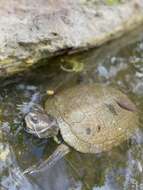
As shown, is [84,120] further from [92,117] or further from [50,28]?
[50,28]

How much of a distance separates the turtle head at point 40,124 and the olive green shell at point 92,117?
85mm

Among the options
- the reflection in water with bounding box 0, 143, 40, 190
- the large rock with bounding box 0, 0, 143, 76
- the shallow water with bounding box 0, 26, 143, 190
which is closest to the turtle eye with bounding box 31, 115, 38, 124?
the shallow water with bounding box 0, 26, 143, 190

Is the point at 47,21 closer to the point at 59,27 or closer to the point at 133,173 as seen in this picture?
the point at 59,27

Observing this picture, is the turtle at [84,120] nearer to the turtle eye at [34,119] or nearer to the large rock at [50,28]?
the turtle eye at [34,119]

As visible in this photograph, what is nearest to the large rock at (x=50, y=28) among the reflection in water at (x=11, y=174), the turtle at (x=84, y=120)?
the turtle at (x=84, y=120)

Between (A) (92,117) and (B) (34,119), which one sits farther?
(A) (92,117)

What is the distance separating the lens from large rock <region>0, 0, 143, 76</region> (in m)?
4.11

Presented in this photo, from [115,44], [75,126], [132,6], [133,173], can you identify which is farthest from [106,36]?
[133,173]

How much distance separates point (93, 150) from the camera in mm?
3967

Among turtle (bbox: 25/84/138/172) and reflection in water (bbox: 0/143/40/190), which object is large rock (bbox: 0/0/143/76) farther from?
reflection in water (bbox: 0/143/40/190)

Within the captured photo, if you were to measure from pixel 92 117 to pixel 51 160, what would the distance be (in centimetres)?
57

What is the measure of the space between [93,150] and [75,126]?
0.88 ft

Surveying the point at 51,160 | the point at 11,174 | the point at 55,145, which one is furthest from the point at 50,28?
the point at 11,174

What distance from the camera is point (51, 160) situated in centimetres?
383
